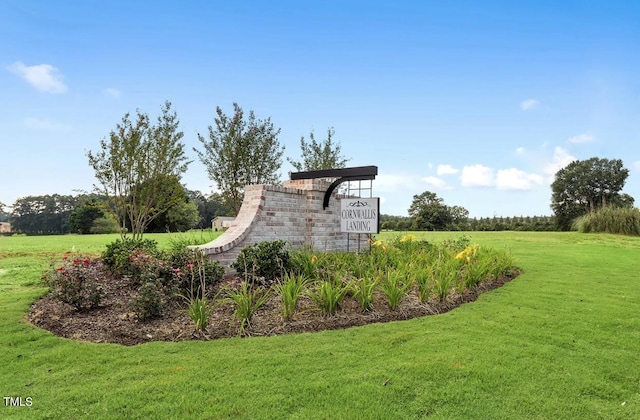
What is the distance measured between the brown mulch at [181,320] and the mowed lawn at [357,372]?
202mm

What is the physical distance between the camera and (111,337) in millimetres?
3910

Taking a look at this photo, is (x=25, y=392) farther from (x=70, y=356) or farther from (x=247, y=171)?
(x=247, y=171)

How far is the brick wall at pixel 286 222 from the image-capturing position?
22.1 ft

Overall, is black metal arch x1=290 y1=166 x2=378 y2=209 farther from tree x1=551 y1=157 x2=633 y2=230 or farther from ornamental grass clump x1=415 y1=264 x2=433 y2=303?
tree x1=551 y1=157 x2=633 y2=230

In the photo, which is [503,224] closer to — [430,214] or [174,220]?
[430,214]

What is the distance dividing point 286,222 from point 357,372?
490cm

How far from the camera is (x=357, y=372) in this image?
312 cm

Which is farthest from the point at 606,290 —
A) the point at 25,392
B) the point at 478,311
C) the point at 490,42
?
the point at 25,392

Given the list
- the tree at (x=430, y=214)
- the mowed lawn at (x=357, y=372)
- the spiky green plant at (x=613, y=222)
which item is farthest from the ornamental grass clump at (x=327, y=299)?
the tree at (x=430, y=214)

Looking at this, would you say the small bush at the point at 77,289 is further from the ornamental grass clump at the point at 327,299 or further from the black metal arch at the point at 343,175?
the black metal arch at the point at 343,175

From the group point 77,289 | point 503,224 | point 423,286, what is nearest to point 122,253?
point 77,289

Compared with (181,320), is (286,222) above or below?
above

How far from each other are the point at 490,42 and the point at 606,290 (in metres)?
5.61

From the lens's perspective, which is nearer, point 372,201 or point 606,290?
point 606,290
